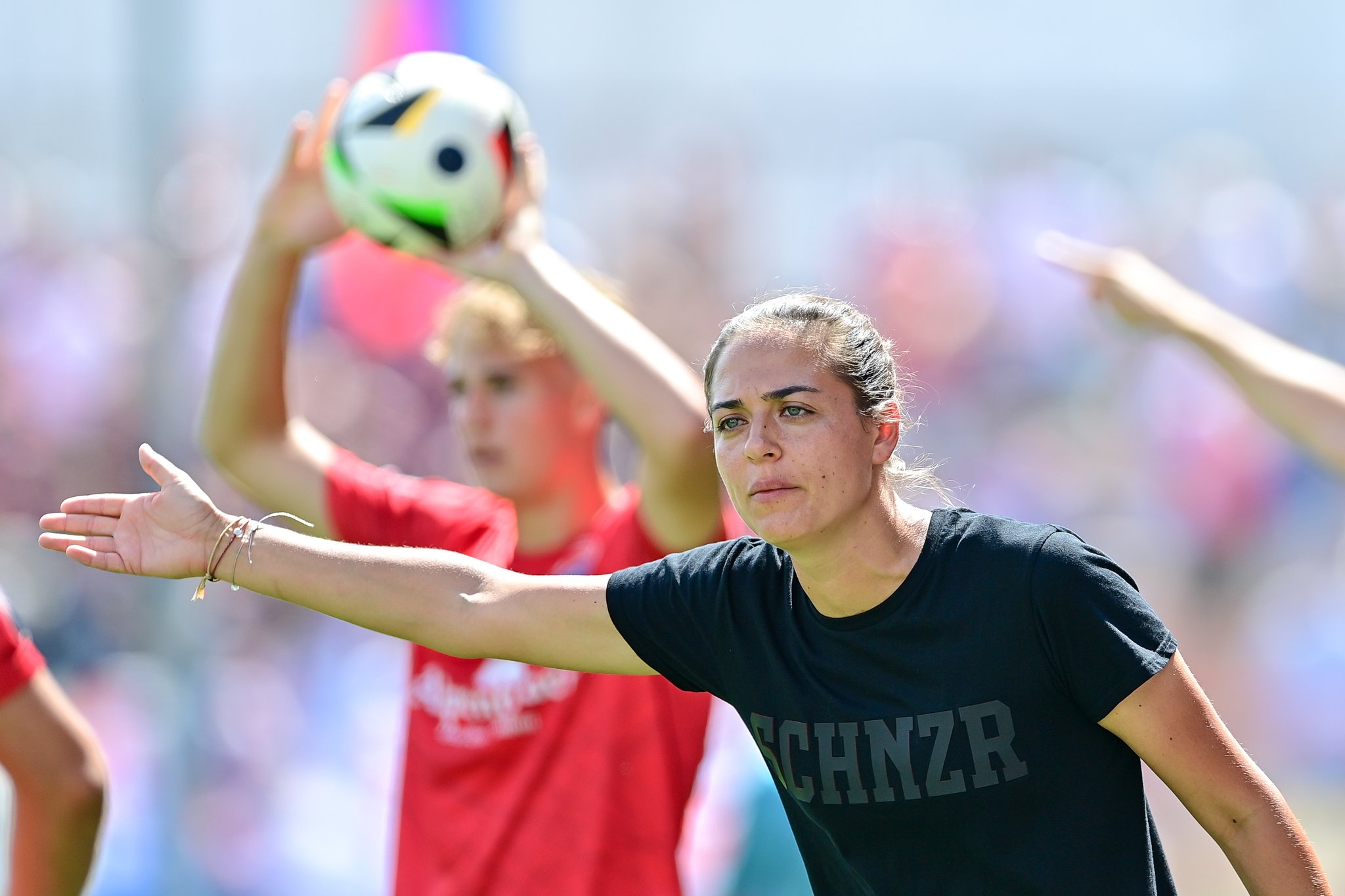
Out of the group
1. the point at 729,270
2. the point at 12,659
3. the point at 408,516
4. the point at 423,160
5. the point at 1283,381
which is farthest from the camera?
the point at 729,270

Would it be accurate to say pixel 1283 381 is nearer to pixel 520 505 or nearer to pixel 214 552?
pixel 520 505

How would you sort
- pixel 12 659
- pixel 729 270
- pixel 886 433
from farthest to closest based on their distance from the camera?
pixel 729 270, pixel 12 659, pixel 886 433

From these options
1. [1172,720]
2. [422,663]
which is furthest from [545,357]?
[1172,720]

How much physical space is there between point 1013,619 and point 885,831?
415 mm

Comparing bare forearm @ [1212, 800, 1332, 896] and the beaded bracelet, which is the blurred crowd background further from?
bare forearm @ [1212, 800, 1332, 896]

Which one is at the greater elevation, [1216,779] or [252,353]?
[252,353]

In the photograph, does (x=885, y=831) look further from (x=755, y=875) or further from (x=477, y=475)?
(x=755, y=875)

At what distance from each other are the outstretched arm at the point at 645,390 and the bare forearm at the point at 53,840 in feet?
4.50

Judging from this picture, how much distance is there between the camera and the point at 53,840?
3.12 meters

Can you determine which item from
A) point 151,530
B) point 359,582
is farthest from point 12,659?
point 359,582

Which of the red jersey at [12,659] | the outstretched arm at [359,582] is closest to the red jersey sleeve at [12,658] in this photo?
the red jersey at [12,659]

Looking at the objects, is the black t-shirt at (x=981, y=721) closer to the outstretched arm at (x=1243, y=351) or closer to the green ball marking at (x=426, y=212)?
the outstretched arm at (x=1243, y=351)

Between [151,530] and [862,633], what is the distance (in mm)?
1297

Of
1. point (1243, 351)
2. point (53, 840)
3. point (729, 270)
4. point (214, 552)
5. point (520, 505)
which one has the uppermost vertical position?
point (729, 270)
